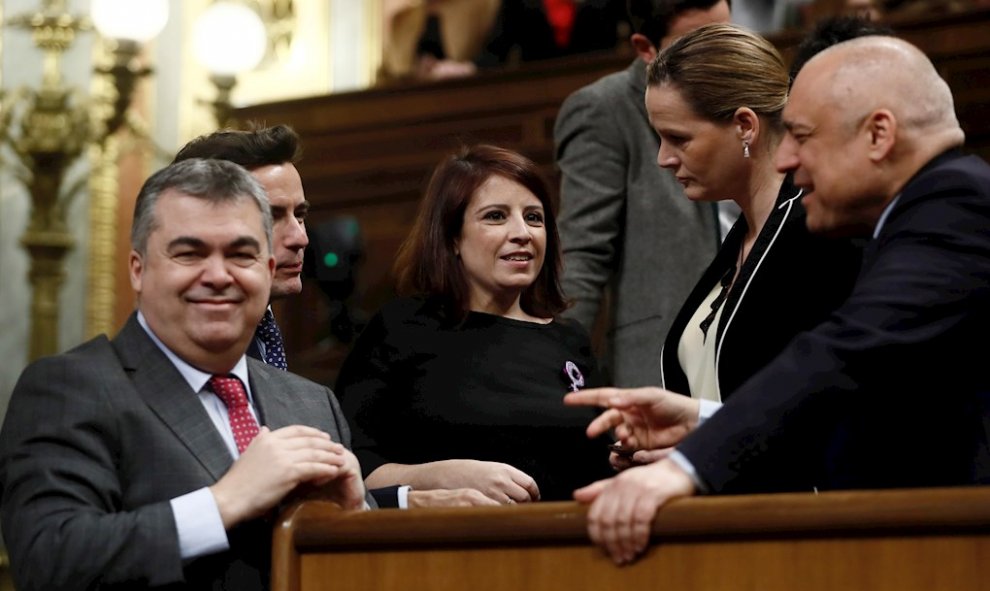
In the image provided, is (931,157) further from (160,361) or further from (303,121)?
(303,121)

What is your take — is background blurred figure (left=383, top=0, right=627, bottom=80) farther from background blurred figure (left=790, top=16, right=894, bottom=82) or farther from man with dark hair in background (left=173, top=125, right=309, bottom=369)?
man with dark hair in background (left=173, top=125, right=309, bottom=369)

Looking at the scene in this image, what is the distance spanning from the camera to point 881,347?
2127 millimetres

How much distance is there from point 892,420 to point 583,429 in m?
1.08

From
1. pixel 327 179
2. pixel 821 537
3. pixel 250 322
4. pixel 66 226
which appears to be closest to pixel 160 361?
pixel 250 322

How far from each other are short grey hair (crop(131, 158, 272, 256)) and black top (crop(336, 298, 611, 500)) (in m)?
0.77

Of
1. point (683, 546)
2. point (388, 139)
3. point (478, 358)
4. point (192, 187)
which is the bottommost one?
point (683, 546)

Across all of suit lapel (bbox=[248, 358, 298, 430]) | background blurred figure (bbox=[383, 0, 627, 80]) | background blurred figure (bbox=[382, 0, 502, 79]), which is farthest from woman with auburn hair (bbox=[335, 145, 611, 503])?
background blurred figure (bbox=[382, 0, 502, 79])

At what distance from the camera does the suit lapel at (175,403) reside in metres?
2.36

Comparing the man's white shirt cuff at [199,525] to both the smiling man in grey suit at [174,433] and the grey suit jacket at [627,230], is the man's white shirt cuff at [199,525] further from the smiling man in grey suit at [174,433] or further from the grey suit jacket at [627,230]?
the grey suit jacket at [627,230]

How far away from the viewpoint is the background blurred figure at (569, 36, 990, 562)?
213 centimetres

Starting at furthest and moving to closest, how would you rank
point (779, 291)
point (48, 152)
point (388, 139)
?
point (48, 152), point (388, 139), point (779, 291)

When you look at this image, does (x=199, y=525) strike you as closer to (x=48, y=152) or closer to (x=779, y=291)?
(x=779, y=291)

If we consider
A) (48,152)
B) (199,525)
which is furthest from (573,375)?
(48,152)

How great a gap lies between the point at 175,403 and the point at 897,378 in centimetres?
93
